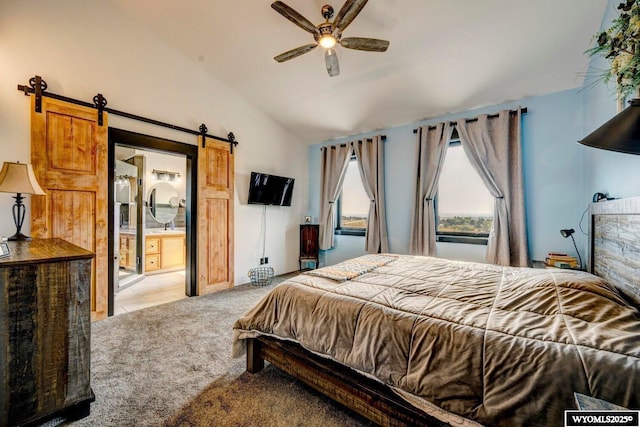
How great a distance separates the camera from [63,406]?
4.98 feet

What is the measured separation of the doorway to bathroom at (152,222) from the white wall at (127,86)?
1.81 feet

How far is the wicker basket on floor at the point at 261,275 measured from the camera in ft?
14.6

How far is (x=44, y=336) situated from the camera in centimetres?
146

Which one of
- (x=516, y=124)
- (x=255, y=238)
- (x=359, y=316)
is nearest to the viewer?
(x=359, y=316)

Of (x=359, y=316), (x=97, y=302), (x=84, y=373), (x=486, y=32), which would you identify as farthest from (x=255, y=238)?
(x=486, y=32)

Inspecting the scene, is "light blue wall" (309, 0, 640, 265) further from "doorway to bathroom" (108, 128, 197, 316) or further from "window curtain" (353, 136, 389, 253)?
"doorway to bathroom" (108, 128, 197, 316)

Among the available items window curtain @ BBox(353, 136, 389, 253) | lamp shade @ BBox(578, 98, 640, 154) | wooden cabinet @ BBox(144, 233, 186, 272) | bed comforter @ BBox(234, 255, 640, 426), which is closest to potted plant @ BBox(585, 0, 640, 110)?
lamp shade @ BBox(578, 98, 640, 154)

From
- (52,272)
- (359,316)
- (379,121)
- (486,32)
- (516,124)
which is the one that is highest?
(486,32)

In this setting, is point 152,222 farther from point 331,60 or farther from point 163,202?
point 331,60

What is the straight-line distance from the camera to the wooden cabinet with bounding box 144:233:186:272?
5.25m

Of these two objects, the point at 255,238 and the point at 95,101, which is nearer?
the point at 95,101

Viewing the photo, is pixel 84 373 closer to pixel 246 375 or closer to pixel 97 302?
pixel 246 375

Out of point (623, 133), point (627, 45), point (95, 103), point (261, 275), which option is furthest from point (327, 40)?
point (261, 275)

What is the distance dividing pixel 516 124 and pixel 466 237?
1.56 m
